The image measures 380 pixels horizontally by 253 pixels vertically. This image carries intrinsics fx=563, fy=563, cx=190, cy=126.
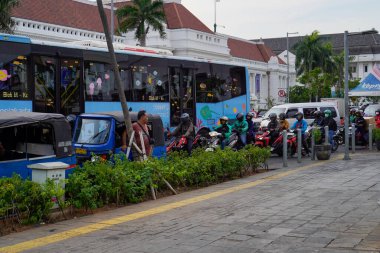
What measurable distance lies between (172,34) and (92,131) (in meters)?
40.3

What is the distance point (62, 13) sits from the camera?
141ft

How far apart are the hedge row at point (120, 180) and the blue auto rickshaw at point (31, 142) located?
563 mm

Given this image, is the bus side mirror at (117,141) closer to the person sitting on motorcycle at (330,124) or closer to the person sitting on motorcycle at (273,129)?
the person sitting on motorcycle at (273,129)

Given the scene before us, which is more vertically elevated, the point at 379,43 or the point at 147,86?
the point at 379,43

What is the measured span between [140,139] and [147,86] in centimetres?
719

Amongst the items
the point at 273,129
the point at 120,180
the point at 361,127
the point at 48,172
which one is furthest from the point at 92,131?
the point at 361,127

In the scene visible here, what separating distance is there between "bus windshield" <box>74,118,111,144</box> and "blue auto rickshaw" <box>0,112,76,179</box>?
2.37m

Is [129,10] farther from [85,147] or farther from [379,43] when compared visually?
[379,43]

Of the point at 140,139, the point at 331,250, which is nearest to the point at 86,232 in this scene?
the point at 331,250

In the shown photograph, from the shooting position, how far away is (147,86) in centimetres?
1856

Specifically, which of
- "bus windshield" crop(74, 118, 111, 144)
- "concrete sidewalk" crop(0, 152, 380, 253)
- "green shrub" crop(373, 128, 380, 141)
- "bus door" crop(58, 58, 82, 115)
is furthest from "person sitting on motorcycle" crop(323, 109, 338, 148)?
"bus windshield" crop(74, 118, 111, 144)

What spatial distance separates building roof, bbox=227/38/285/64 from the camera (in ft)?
228

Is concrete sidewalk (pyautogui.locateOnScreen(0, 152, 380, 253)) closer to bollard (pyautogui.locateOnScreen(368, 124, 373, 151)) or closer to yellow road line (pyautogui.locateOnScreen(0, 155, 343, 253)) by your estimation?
yellow road line (pyautogui.locateOnScreen(0, 155, 343, 253))

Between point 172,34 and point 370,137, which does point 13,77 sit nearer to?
point 370,137
